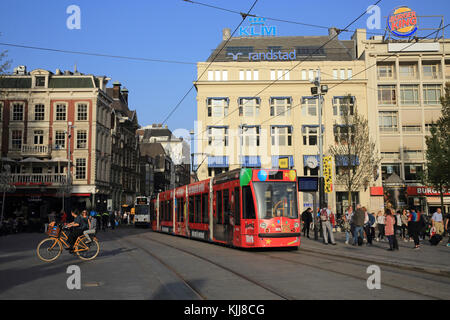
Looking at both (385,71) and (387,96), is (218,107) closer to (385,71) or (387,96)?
(387,96)

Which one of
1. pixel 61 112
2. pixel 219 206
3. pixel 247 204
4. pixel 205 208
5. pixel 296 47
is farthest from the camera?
pixel 296 47

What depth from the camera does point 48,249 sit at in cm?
1384

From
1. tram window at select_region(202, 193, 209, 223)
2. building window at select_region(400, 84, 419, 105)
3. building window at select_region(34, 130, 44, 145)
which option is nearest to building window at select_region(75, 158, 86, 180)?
building window at select_region(34, 130, 44, 145)

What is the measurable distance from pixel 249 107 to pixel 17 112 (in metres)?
25.9

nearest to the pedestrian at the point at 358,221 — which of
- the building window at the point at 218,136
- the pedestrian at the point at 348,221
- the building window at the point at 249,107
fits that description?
the pedestrian at the point at 348,221

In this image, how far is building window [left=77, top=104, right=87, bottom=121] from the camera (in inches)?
1993

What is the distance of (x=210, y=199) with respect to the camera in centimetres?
1977

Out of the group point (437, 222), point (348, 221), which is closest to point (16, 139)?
point (348, 221)

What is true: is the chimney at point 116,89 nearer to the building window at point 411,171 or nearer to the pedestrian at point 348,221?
the building window at point 411,171

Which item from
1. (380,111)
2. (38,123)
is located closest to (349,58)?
(380,111)

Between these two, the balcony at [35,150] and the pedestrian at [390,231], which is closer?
the pedestrian at [390,231]

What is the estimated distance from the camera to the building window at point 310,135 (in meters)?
49.4

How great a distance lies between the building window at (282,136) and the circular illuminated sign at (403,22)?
15114 mm

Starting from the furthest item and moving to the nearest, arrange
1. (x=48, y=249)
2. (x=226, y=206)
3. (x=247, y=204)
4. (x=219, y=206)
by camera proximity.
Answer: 1. (x=219, y=206)
2. (x=226, y=206)
3. (x=247, y=204)
4. (x=48, y=249)
